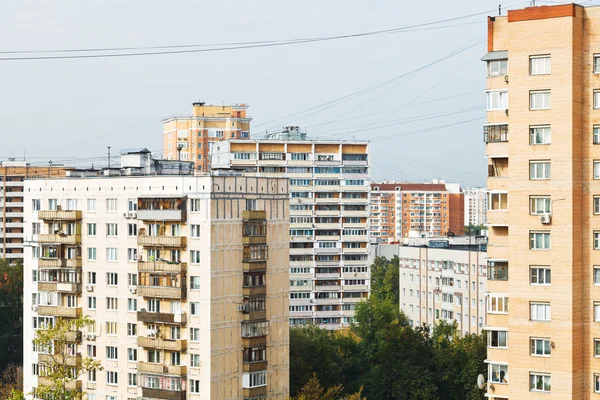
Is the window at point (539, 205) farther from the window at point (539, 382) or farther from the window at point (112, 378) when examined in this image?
the window at point (112, 378)

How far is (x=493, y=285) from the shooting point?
44.5m

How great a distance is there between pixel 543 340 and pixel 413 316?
232 ft

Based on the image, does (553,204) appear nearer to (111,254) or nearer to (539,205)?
(539,205)

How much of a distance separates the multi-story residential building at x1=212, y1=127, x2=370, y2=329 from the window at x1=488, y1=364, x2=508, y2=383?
7014 centimetres

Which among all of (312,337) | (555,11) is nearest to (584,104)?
(555,11)

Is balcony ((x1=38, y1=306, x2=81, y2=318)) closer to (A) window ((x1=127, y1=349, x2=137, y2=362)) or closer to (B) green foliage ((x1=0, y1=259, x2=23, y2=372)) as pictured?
(A) window ((x1=127, y1=349, x2=137, y2=362))

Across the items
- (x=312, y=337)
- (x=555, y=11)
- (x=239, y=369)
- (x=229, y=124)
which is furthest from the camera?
(x=229, y=124)

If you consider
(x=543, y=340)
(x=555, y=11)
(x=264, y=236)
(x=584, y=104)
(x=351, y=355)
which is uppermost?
(x=555, y=11)

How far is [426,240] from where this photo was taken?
127312mm

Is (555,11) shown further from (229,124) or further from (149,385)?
(229,124)

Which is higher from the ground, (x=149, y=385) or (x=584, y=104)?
(x=584, y=104)

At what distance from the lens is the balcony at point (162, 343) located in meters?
58.2

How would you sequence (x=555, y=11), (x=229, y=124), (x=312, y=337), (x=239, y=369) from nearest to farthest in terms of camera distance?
(x=555, y=11), (x=239, y=369), (x=312, y=337), (x=229, y=124)

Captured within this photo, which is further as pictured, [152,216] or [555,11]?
[152,216]
